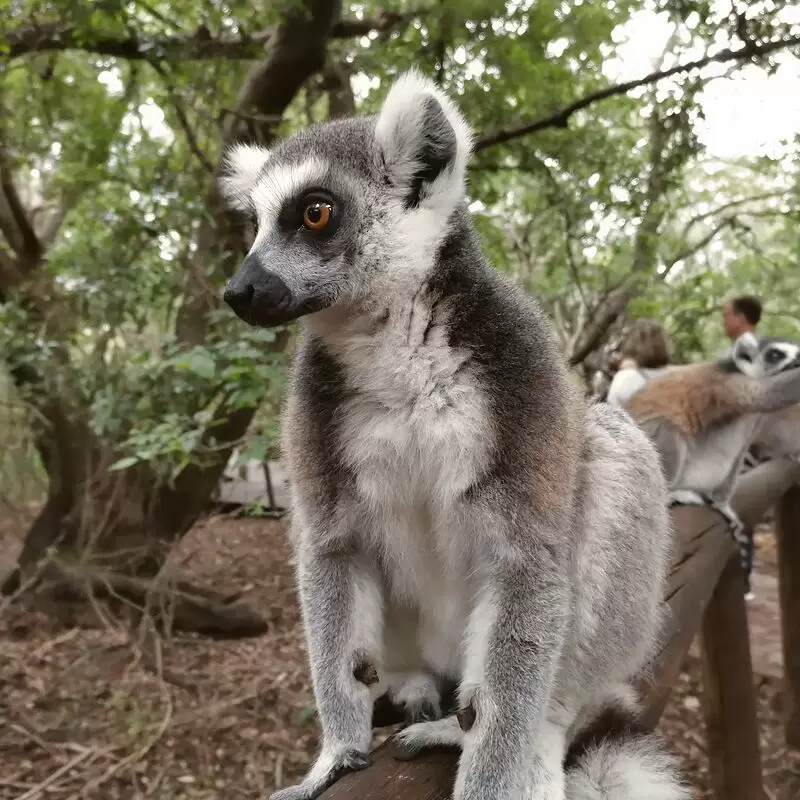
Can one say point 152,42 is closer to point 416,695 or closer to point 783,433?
point 416,695

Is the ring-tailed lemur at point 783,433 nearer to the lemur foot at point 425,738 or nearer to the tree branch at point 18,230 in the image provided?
the lemur foot at point 425,738

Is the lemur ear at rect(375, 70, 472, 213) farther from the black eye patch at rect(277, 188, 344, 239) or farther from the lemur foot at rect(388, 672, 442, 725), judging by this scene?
the lemur foot at rect(388, 672, 442, 725)

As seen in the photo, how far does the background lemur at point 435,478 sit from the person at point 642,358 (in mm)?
3386

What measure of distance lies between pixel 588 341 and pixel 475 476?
5738 mm

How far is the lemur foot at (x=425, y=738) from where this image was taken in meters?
1.47

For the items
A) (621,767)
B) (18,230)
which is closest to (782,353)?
(621,767)

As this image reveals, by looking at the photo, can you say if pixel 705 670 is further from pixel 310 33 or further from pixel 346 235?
pixel 310 33

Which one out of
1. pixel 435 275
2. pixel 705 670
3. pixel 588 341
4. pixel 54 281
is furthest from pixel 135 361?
pixel 588 341

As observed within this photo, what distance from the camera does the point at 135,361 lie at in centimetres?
365

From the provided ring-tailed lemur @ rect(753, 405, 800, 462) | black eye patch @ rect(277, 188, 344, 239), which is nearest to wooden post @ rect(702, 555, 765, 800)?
ring-tailed lemur @ rect(753, 405, 800, 462)

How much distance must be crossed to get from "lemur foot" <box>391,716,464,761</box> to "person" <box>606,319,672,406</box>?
3.71 meters

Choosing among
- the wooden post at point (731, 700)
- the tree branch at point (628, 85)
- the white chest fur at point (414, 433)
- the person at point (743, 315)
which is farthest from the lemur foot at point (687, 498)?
the white chest fur at point (414, 433)

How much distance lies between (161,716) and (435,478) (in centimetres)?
341

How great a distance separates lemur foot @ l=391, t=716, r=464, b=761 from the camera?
1470mm
